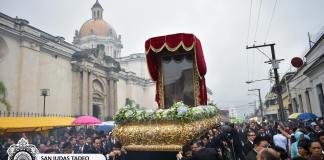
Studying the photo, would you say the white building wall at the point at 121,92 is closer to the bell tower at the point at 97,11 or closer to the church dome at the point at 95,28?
the church dome at the point at 95,28

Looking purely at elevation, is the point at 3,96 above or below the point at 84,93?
below

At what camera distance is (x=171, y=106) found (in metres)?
7.33

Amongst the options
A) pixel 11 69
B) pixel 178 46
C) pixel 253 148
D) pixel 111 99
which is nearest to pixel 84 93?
pixel 111 99

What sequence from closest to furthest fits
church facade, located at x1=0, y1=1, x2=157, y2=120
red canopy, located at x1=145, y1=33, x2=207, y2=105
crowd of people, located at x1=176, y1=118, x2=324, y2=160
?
crowd of people, located at x1=176, y1=118, x2=324, y2=160 → red canopy, located at x1=145, y1=33, x2=207, y2=105 → church facade, located at x1=0, y1=1, x2=157, y2=120

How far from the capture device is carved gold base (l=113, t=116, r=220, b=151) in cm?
545

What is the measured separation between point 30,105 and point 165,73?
12991mm

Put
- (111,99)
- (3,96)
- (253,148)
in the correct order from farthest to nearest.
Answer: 1. (111,99)
2. (3,96)
3. (253,148)

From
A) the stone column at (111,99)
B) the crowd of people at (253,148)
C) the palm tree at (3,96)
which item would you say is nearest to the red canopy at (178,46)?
the crowd of people at (253,148)

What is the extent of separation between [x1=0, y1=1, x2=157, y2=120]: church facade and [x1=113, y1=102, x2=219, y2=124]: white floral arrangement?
11548 mm

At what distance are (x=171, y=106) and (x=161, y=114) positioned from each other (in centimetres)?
156

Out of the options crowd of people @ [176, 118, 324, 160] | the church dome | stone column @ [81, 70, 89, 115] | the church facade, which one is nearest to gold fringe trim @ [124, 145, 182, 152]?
crowd of people @ [176, 118, 324, 160]

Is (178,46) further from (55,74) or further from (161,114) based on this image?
(55,74)

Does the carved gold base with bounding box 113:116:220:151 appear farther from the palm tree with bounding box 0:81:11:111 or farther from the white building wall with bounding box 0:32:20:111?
the white building wall with bounding box 0:32:20:111

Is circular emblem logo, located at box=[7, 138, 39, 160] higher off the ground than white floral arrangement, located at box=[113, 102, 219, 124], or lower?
lower
